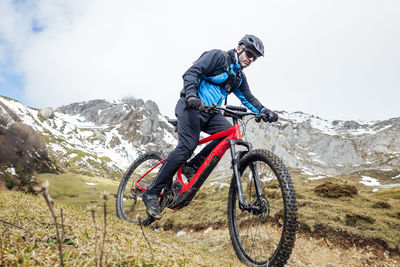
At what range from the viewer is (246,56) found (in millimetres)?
6402

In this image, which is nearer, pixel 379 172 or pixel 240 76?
pixel 240 76

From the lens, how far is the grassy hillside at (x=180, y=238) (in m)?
2.58

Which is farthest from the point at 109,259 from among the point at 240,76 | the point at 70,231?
the point at 240,76

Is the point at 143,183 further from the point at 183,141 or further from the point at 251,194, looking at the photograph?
the point at 251,194

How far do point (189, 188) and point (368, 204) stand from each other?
8887mm

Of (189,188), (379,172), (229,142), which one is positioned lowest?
(379,172)

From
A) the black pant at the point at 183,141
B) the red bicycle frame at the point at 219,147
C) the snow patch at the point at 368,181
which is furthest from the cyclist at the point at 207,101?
the snow patch at the point at 368,181

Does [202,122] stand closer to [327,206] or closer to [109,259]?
[109,259]

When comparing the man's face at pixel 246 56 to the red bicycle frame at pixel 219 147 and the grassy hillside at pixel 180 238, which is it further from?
the grassy hillside at pixel 180 238

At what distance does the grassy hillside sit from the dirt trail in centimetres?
3

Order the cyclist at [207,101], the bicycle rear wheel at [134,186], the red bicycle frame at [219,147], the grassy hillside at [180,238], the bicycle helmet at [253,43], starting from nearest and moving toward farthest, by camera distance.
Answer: the grassy hillside at [180,238]
the red bicycle frame at [219,147]
the cyclist at [207,101]
the bicycle helmet at [253,43]
the bicycle rear wheel at [134,186]

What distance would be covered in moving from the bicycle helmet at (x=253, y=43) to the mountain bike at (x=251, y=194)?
1.74 meters

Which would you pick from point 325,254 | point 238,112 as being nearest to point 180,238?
point 325,254

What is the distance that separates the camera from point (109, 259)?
96.8 inches
